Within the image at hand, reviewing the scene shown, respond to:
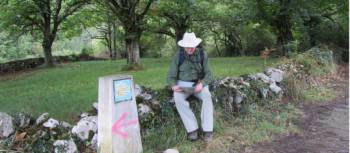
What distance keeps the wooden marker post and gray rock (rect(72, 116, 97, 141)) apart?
318 millimetres

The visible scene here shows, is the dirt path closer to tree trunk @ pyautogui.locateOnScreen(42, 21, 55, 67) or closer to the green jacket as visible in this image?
the green jacket

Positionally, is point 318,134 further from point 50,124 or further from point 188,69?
point 50,124

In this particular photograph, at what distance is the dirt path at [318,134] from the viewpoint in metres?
5.68

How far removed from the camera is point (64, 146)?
4.80 metres

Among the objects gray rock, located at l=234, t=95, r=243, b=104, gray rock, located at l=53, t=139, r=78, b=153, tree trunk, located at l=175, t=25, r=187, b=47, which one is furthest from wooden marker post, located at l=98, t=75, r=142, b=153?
tree trunk, located at l=175, t=25, r=187, b=47

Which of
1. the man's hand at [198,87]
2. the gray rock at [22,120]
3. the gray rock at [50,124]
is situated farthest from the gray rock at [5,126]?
the man's hand at [198,87]

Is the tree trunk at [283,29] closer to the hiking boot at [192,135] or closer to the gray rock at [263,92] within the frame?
the gray rock at [263,92]

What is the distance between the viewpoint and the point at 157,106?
596 cm

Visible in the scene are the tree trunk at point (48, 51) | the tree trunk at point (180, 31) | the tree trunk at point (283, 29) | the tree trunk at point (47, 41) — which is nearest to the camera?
the tree trunk at point (283, 29)

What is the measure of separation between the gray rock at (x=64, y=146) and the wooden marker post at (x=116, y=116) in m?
0.31

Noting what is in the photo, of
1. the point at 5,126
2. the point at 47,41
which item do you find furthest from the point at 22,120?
the point at 47,41

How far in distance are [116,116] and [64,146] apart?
678 mm

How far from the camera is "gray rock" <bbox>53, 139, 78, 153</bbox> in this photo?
4.79 m

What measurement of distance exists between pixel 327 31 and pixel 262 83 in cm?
912
